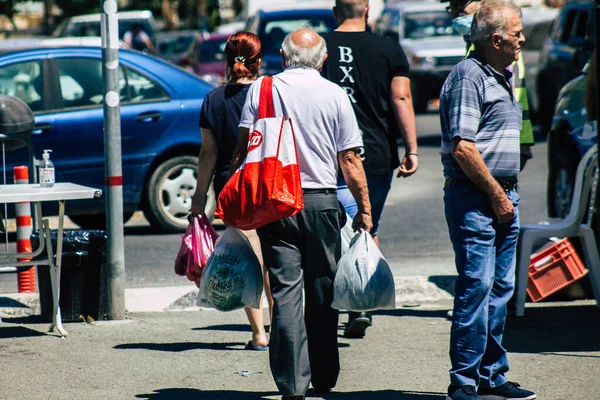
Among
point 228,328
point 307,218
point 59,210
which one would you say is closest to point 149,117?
point 59,210

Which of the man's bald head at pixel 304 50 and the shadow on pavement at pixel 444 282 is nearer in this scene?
the man's bald head at pixel 304 50

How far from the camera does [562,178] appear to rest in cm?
925

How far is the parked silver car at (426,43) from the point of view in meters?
21.7

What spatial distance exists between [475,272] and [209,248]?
173cm

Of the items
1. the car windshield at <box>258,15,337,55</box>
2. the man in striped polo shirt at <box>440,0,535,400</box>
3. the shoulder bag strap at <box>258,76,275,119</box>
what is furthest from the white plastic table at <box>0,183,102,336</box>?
the car windshield at <box>258,15,337,55</box>

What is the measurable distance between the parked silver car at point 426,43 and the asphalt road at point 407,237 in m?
6.97

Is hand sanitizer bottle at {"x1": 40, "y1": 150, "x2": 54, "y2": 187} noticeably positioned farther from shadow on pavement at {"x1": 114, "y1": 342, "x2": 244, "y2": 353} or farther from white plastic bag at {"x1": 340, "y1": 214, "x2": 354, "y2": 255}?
white plastic bag at {"x1": 340, "y1": 214, "x2": 354, "y2": 255}

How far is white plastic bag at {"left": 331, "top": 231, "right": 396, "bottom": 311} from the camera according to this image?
5176 mm

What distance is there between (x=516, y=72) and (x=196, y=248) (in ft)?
7.48

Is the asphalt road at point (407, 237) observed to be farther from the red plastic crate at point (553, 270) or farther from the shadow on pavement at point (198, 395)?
the shadow on pavement at point (198, 395)

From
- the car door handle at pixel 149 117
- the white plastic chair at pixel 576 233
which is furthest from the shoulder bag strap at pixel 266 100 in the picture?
the car door handle at pixel 149 117

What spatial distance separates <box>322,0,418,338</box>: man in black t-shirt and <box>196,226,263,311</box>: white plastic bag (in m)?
1.34

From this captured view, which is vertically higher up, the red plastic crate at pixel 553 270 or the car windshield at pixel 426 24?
the red plastic crate at pixel 553 270

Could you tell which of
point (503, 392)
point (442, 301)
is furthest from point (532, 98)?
point (503, 392)
